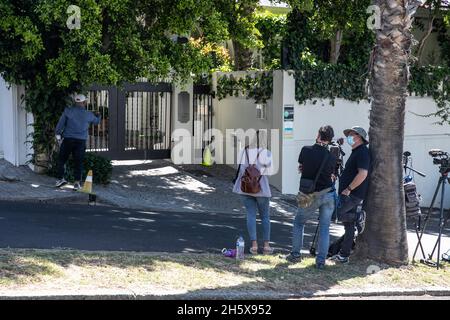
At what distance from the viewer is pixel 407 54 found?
9531 millimetres

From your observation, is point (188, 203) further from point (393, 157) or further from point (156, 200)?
point (393, 157)

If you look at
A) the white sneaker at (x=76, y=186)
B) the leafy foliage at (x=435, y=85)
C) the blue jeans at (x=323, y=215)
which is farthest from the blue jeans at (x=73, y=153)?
the leafy foliage at (x=435, y=85)

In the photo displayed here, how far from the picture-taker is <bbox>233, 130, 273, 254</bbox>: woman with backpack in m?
9.34

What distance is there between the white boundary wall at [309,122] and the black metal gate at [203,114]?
0.63 ft

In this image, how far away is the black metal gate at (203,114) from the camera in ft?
61.0

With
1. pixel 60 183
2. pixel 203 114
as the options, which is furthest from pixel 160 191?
pixel 203 114

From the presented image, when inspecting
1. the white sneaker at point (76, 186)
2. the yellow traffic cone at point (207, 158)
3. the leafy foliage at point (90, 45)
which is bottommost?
the white sneaker at point (76, 186)

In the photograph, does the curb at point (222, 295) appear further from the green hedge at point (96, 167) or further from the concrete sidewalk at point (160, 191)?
the green hedge at point (96, 167)

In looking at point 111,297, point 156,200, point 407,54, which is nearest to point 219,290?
point 111,297

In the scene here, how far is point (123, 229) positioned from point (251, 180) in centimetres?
222

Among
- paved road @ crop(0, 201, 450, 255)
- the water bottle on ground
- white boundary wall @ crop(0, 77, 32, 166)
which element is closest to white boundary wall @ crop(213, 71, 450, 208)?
paved road @ crop(0, 201, 450, 255)

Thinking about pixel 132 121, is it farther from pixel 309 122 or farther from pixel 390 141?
pixel 390 141

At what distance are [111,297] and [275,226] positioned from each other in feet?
18.5

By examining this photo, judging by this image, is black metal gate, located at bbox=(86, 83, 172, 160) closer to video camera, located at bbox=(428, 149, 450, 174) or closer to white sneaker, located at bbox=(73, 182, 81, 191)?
white sneaker, located at bbox=(73, 182, 81, 191)
